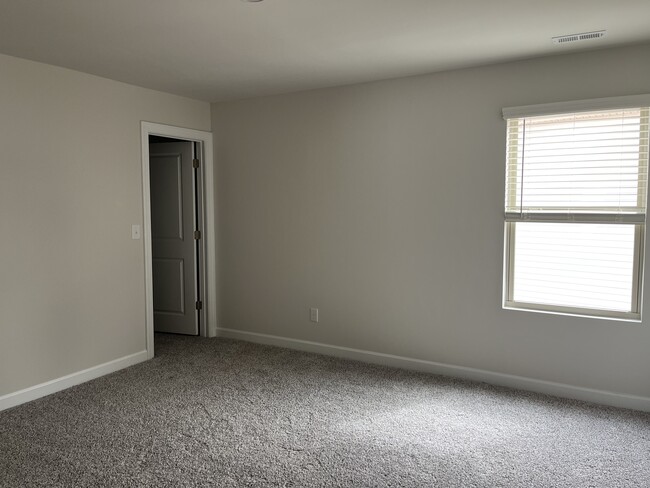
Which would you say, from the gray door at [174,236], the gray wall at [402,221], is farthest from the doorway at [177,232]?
the gray wall at [402,221]

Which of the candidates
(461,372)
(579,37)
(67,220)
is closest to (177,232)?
(67,220)

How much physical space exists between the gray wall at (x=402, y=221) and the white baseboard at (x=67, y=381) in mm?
1147

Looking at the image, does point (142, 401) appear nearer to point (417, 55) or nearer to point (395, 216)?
point (395, 216)

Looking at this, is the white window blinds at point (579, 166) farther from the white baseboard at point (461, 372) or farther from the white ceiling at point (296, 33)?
the white baseboard at point (461, 372)

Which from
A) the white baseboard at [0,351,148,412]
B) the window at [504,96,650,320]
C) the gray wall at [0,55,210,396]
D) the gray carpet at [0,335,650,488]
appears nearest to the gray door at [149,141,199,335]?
the gray wall at [0,55,210,396]

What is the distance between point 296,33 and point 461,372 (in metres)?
2.77

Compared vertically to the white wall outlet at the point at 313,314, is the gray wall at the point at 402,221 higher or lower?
higher

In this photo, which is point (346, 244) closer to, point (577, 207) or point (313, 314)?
point (313, 314)

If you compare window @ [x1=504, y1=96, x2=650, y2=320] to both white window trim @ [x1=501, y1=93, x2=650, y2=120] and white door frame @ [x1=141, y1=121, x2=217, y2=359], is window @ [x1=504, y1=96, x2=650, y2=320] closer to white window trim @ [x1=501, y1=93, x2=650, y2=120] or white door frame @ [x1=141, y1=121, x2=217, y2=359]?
white window trim @ [x1=501, y1=93, x2=650, y2=120]

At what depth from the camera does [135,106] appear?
4.28 m

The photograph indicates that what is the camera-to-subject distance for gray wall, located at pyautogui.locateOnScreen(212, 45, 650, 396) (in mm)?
3494

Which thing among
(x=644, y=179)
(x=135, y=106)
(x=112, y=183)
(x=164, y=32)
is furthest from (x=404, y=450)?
(x=135, y=106)

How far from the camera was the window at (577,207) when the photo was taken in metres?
3.32

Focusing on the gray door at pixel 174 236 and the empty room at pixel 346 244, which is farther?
the gray door at pixel 174 236
